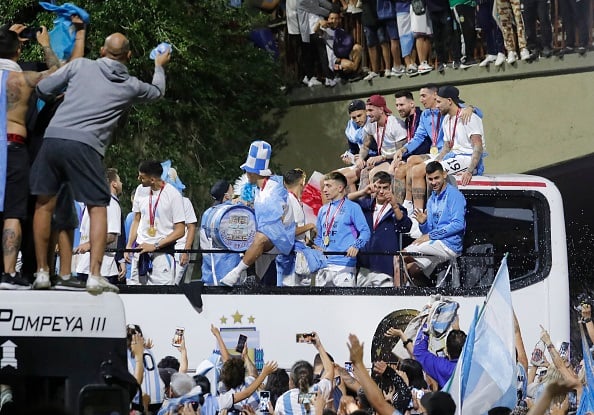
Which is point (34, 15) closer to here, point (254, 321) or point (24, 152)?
point (254, 321)

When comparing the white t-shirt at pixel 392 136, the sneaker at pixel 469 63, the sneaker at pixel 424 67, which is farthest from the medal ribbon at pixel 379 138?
the sneaker at pixel 424 67

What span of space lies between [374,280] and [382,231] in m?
0.46

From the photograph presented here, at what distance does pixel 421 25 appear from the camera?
1933cm

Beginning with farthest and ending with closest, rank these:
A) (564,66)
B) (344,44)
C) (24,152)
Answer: (344,44)
(564,66)
(24,152)

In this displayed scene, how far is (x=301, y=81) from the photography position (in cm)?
2173

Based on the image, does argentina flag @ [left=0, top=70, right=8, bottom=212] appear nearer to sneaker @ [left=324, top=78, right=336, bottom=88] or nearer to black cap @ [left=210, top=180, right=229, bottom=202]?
black cap @ [left=210, top=180, right=229, bottom=202]

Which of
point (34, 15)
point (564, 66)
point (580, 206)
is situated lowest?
point (580, 206)

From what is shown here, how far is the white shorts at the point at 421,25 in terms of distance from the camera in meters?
19.3

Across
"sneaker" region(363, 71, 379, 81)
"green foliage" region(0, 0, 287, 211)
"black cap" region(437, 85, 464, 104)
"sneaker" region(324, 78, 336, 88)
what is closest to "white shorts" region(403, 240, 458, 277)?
"black cap" region(437, 85, 464, 104)

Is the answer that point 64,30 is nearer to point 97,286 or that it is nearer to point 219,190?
point 97,286

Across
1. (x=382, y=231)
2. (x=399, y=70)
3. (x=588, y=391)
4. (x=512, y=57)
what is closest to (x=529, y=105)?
(x=512, y=57)

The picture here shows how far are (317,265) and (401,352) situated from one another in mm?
999

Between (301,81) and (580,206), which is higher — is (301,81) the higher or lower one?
the higher one

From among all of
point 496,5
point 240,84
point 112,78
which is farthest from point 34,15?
point 112,78
